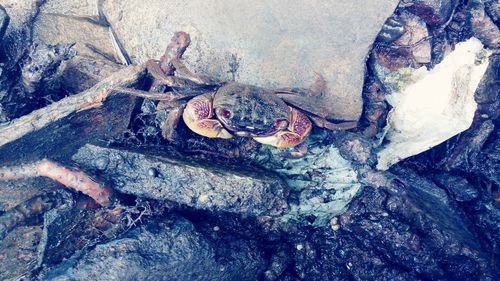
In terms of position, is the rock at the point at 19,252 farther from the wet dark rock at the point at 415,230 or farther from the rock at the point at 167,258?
the wet dark rock at the point at 415,230

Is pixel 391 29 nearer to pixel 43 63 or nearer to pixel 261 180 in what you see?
pixel 261 180

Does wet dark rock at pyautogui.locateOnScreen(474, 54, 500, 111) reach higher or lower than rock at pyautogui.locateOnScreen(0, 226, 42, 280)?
higher

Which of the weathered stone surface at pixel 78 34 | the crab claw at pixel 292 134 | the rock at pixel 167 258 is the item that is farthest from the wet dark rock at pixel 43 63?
the crab claw at pixel 292 134

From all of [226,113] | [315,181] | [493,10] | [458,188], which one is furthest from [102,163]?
[493,10]

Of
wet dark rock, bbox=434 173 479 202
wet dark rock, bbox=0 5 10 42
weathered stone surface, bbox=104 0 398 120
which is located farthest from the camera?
wet dark rock, bbox=434 173 479 202

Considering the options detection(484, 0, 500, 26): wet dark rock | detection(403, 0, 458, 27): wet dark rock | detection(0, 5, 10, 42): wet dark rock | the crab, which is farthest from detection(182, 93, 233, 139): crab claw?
detection(484, 0, 500, 26): wet dark rock

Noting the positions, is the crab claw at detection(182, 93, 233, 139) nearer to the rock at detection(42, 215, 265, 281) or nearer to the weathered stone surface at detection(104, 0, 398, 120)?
the weathered stone surface at detection(104, 0, 398, 120)

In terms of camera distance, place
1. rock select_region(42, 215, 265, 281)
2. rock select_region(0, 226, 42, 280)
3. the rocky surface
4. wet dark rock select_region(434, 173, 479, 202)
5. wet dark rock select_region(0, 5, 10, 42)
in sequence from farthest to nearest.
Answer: wet dark rock select_region(434, 173, 479, 202)
wet dark rock select_region(0, 5, 10, 42)
the rocky surface
rock select_region(0, 226, 42, 280)
rock select_region(42, 215, 265, 281)
